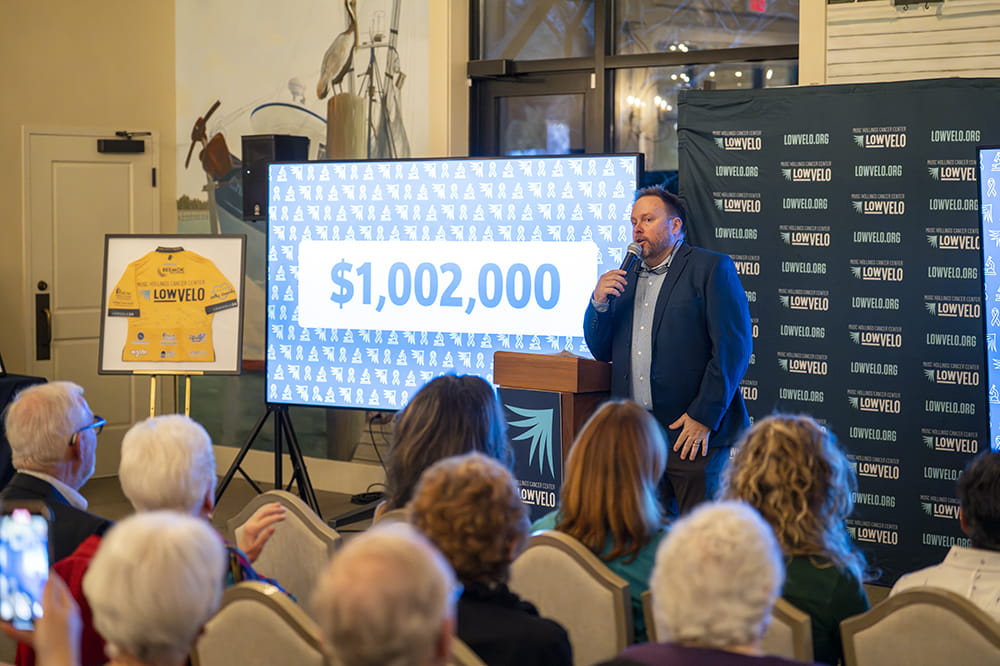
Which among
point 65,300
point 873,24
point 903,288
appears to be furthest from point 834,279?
point 65,300

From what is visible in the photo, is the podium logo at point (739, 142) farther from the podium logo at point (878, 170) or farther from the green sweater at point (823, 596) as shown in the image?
the green sweater at point (823, 596)

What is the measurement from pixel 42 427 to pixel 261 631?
125 cm

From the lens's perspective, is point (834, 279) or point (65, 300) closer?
point (834, 279)

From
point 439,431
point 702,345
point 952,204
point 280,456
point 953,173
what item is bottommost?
point 280,456

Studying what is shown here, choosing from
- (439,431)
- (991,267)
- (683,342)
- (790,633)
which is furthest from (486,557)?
(991,267)

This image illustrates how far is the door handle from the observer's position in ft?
26.6

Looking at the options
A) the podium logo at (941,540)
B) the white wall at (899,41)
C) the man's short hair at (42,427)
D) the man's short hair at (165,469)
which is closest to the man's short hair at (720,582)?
the man's short hair at (165,469)

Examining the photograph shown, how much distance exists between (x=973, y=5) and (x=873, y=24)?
1.58ft

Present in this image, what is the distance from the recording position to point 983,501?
8.77 ft

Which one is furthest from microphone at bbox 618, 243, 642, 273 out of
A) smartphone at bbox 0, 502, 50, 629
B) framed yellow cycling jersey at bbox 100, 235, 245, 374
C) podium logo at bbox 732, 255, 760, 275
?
smartphone at bbox 0, 502, 50, 629

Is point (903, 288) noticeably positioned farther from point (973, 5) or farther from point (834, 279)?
point (973, 5)

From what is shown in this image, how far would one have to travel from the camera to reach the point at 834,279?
18.0 ft

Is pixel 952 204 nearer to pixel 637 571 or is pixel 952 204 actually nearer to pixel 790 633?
pixel 637 571

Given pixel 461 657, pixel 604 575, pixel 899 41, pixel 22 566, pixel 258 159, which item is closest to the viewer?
pixel 461 657
